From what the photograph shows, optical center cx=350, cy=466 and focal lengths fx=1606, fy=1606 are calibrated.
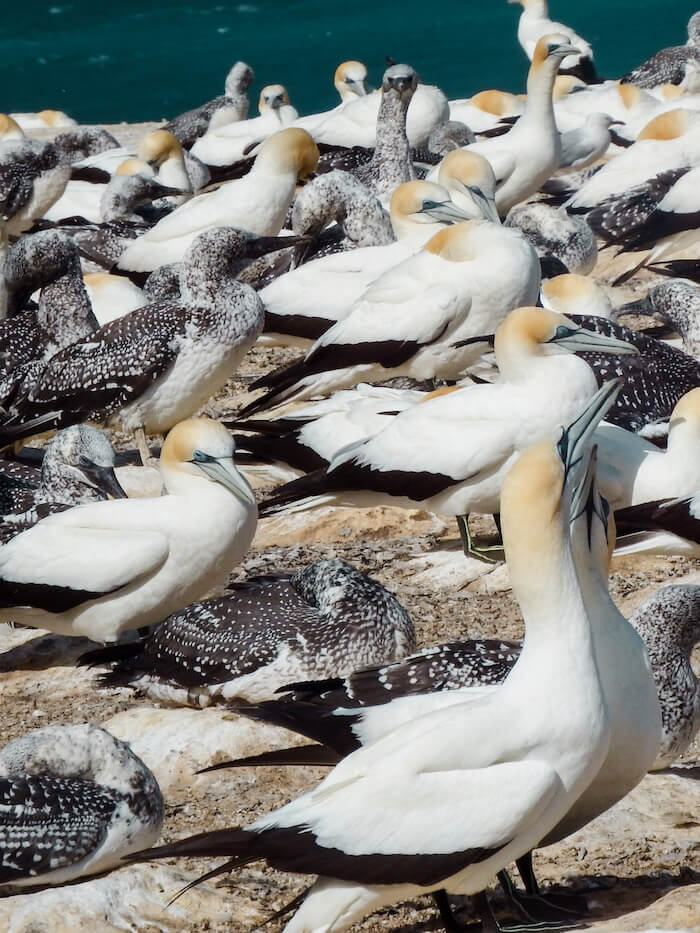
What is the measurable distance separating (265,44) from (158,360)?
41546 mm

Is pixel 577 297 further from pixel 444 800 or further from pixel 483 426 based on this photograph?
pixel 444 800

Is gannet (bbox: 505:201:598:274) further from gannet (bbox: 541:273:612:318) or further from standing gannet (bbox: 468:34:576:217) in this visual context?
gannet (bbox: 541:273:612:318)

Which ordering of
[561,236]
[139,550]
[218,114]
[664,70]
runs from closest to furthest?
[139,550] → [561,236] → [218,114] → [664,70]

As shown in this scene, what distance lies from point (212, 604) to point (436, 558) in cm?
144

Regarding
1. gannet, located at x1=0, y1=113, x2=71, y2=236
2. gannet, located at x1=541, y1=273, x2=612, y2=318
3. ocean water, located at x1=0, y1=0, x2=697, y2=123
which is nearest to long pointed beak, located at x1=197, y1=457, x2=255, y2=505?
gannet, located at x1=541, y1=273, x2=612, y2=318

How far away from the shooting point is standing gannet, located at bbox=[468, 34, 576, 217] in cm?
1259

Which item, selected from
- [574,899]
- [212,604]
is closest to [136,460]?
[212,604]

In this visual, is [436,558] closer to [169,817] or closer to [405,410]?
[405,410]

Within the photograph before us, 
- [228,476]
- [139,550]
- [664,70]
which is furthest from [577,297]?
[664,70]

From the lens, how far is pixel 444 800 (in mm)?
3557

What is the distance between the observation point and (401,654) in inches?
223

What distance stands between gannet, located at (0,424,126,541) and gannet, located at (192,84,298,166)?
9.07 meters

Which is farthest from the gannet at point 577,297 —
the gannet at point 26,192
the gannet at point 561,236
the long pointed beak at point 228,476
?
Answer: the gannet at point 26,192

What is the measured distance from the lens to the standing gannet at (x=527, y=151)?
496 inches
